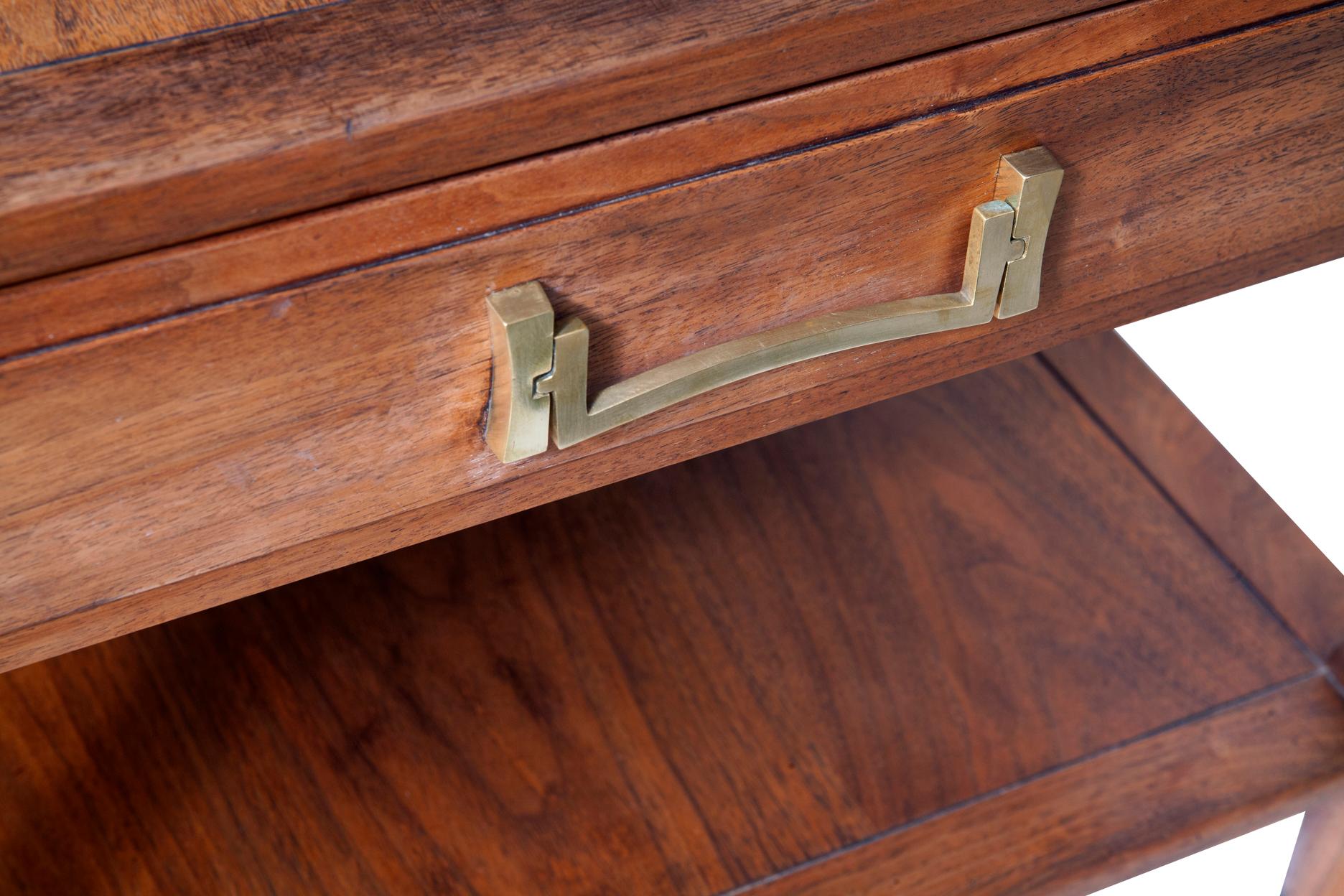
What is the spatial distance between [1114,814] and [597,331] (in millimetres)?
360

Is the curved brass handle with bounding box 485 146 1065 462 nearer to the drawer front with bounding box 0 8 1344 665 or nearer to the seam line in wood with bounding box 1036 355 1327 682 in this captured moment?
the drawer front with bounding box 0 8 1344 665

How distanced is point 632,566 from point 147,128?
0.41 meters

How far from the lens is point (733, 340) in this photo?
0.41m

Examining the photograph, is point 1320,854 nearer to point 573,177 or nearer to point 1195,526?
point 1195,526

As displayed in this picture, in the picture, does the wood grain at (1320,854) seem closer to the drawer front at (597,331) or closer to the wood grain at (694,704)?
the wood grain at (694,704)

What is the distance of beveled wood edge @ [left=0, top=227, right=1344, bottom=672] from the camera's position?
0.38m

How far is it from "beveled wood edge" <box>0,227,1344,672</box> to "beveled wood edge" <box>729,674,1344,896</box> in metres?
0.22

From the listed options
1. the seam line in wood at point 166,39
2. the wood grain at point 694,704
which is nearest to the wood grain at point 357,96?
the seam line in wood at point 166,39

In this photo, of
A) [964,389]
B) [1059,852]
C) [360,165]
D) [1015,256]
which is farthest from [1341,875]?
[360,165]

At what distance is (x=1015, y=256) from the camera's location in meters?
0.43

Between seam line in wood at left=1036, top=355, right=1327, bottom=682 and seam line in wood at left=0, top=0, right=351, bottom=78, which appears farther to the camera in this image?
seam line in wood at left=1036, top=355, right=1327, bottom=682

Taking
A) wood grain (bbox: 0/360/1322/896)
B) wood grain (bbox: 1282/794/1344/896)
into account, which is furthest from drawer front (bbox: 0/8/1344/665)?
wood grain (bbox: 1282/794/1344/896)

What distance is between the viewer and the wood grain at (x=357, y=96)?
0.31 m

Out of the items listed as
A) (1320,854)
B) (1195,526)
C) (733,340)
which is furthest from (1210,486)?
(733,340)
